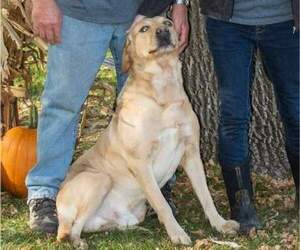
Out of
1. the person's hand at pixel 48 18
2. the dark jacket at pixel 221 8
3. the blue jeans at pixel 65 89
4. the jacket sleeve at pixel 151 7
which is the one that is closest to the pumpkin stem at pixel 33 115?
the blue jeans at pixel 65 89

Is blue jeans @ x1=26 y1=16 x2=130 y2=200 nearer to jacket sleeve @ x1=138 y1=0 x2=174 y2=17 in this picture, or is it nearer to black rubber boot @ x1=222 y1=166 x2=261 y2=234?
jacket sleeve @ x1=138 y1=0 x2=174 y2=17

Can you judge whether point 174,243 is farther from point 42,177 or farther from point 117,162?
point 42,177

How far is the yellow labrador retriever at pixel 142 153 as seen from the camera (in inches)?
167

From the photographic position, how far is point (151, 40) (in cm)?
432

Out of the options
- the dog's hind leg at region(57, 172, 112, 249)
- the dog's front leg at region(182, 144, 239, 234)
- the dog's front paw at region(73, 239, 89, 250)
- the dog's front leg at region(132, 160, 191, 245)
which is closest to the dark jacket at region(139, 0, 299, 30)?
the dog's front leg at region(182, 144, 239, 234)

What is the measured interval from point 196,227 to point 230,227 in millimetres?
271

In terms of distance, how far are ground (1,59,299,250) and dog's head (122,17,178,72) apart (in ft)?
3.53

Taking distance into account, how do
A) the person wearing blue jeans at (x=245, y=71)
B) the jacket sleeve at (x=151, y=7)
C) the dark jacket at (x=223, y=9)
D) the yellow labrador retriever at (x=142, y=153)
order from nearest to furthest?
1. the dark jacket at (x=223, y=9)
2. the person wearing blue jeans at (x=245, y=71)
3. the yellow labrador retriever at (x=142, y=153)
4. the jacket sleeve at (x=151, y=7)

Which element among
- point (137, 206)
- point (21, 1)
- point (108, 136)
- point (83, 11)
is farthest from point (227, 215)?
point (21, 1)

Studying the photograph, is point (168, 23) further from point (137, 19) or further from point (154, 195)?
point (154, 195)

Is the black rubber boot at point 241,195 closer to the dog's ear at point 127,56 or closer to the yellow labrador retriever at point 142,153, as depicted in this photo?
the yellow labrador retriever at point 142,153

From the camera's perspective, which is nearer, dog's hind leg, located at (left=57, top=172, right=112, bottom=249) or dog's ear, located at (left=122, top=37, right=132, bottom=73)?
dog's hind leg, located at (left=57, top=172, right=112, bottom=249)

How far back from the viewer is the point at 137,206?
4.53m

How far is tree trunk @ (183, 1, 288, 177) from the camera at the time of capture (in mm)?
5082
